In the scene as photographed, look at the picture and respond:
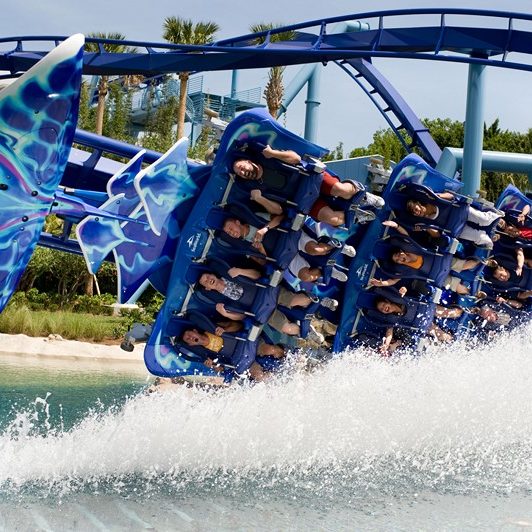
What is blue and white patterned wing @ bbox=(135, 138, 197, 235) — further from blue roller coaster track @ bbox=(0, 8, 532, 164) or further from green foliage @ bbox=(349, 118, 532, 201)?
green foliage @ bbox=(349, 118, 532, 201)

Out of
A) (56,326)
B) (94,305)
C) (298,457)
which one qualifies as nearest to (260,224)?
(298,457)

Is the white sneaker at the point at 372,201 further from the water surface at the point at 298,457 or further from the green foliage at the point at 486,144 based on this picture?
the green foliage at the point at 486,144

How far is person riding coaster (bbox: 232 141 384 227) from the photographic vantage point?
593 cm

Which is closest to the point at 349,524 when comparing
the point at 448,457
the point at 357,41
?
the point at 448,457

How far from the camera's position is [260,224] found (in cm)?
611

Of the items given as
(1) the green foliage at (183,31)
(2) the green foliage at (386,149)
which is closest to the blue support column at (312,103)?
(1) the green foliage at (183,31)

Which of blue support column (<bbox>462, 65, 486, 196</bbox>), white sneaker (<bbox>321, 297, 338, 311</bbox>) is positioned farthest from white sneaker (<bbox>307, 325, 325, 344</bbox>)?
blue support column (<bbox>462, 65, 486, 196</bbox>)

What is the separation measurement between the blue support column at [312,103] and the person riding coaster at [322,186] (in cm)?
948

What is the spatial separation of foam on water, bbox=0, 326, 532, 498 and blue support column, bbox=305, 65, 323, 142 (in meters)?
9.65

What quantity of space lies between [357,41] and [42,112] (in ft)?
16.6

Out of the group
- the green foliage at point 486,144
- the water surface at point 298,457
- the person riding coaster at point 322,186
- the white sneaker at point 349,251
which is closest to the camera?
the water surface at point 298,457

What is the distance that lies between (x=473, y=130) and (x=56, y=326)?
715 centimetres

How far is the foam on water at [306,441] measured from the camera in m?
4.95

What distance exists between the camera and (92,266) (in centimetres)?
546
